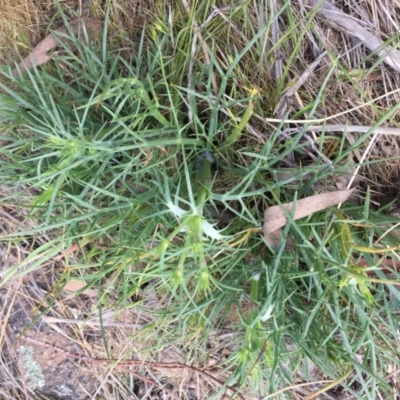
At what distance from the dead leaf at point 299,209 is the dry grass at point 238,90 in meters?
0.08

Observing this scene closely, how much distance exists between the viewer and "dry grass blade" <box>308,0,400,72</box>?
3.16 ft

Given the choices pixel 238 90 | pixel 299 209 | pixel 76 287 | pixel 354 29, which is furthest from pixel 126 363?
pixel 354 29

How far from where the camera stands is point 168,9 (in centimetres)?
103

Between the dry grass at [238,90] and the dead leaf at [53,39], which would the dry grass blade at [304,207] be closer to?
the dry grass at [238,90]

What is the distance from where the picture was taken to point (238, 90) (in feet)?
3.31

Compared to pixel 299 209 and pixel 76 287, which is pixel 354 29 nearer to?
pixel 299 209

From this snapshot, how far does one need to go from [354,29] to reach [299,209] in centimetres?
39

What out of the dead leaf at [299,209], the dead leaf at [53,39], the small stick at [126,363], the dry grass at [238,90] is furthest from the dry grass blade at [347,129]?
the small stick at [126,363]

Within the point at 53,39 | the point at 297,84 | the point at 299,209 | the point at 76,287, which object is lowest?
the point at 76,287

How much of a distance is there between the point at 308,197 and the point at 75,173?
47cm

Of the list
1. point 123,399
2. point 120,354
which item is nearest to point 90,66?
point 120,354

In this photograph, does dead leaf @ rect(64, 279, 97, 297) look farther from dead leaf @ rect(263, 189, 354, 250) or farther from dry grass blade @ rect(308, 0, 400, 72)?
dry grass blade @ rect(308, 0, 400, 72)

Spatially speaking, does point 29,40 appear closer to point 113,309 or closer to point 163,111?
point 163,111

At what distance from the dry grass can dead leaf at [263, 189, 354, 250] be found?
8 cm
